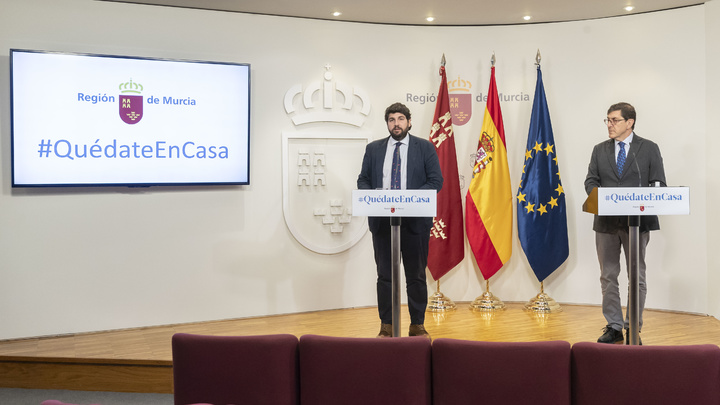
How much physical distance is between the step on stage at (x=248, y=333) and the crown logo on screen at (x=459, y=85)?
2.09 m

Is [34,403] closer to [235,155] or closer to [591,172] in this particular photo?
[235,155]

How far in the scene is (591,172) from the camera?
4.48 metres

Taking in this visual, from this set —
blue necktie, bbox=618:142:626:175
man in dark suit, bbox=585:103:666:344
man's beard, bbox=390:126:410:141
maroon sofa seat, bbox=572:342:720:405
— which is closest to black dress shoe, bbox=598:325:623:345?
man in dark suit, bbox=585:103:666:344

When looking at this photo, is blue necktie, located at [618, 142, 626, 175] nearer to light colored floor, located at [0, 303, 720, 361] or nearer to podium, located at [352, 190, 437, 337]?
light colored floor, located at [0, 303, 720, 361]

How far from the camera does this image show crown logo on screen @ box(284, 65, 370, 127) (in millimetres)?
5594

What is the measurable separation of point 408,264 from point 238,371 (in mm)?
2316

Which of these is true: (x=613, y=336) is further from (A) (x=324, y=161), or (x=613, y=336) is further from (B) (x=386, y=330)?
(A) (x=324, y=161)

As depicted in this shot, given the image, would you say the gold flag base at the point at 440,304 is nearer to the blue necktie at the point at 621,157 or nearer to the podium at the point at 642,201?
the blue necktie at the point at 621,157

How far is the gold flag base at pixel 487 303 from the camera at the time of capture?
570 cm

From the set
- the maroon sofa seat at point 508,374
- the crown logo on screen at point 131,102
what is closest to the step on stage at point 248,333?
the crown logo on screen at point 131,102

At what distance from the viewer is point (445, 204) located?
5781 millimetres

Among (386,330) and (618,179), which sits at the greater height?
(618,179)

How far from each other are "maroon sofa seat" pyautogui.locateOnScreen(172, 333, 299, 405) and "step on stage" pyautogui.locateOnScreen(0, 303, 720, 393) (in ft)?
6.21

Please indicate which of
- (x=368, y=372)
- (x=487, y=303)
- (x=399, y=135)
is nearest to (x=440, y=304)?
(x=487, y=303)
